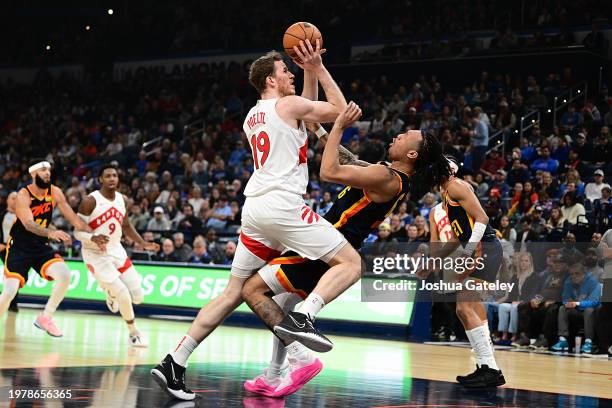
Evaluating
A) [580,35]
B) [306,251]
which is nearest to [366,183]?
[306,251]

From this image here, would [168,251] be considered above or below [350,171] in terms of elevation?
above

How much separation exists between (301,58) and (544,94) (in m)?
15.0

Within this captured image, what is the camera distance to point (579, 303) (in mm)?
12562

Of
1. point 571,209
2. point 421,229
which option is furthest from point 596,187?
point 421,229

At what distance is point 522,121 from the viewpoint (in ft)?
63.2

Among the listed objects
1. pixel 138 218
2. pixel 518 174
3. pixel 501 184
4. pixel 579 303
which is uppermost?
pixel 518 174

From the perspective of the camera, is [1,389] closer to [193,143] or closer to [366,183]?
[366,183]

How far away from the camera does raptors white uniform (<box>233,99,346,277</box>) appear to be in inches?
255

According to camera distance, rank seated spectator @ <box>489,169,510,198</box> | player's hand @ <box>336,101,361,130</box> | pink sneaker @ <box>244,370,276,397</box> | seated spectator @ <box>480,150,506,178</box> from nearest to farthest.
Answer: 1. player's hand @ <box>336,101,361,130</box>
2. pink sneaker @ <box>244,370,276,397</box>
3. seated spectator @ <box>489,169,510,198</box>
4. seated spectator @ <box>480,150,506,178</box>

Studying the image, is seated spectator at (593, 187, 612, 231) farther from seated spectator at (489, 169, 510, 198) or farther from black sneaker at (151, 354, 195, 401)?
black sneaker at (151, 354, 195, 401)

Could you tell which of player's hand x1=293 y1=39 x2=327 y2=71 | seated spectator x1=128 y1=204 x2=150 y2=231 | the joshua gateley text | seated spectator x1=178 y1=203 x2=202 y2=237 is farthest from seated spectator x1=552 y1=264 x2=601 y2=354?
seated spectator x1=128 y1=204 x2=150 y2=231

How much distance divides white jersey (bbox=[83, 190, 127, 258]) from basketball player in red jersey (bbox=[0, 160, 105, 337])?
20cm

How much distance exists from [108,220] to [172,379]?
523 cm

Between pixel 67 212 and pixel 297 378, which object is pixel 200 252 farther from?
pixel 297 378
